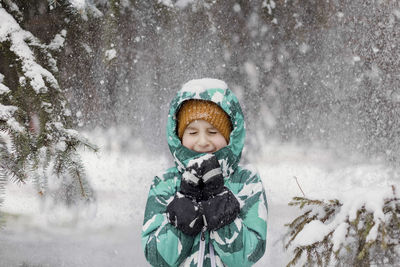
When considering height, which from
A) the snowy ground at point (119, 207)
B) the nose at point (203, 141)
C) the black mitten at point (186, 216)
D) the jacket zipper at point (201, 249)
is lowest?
the jacket zipper at point (201, 249)

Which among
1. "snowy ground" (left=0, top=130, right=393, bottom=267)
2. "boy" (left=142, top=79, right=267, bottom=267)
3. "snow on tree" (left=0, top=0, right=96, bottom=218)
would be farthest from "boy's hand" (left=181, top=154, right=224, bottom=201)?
"snowy ground" (left=0, top=130, right=393, bottom=267)

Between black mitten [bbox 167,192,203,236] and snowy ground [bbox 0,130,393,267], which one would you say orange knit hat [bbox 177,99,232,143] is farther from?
snowy ground [bbox 0,130,393,267]

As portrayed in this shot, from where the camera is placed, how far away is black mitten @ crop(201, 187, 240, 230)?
152 cm

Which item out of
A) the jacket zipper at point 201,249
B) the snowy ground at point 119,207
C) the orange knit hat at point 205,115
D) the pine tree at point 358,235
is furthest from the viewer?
the snowy ground at point 119,207

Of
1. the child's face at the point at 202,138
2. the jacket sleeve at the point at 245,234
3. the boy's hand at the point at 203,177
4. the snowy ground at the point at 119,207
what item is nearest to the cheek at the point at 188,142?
the child's face at the point at 202,138

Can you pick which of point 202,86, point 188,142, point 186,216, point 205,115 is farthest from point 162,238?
point 202,86

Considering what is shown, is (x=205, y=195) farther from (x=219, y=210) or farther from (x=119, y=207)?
(x=119, y=207)

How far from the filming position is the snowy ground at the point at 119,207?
13.3 ft

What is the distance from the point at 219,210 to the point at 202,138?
29cm

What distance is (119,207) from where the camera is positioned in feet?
14.2

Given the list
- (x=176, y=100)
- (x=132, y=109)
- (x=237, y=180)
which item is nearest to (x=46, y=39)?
(x=132, y=109)

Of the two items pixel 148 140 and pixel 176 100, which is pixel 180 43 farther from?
pixel 176 100

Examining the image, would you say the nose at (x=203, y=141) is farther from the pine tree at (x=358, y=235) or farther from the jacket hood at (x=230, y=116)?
the pine tree at (x=358, y=235)

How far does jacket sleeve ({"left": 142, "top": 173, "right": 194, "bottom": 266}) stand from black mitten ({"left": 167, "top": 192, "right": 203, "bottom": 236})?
34mm
